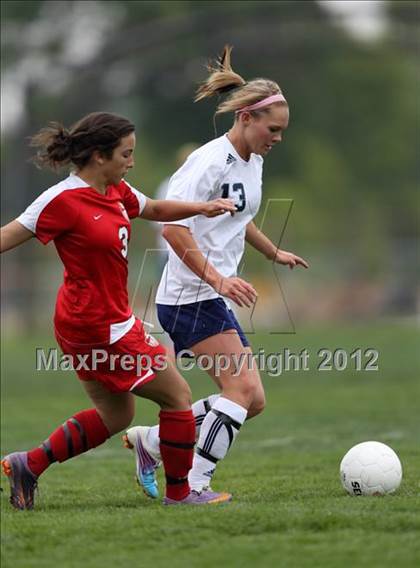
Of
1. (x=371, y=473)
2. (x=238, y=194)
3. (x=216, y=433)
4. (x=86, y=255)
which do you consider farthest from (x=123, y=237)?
(x=371, y=473)

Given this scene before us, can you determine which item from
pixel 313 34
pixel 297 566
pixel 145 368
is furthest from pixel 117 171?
pixel 313 34

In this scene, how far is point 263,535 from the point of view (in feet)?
16.7

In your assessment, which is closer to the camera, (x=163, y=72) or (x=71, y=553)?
(x=71, y=553)

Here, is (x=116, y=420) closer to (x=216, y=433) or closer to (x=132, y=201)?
(x=216, y=433)

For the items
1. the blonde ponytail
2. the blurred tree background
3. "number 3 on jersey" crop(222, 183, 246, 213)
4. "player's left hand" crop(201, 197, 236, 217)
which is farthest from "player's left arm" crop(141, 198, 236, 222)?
the blurred tree background

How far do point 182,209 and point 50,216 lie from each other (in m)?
0.78

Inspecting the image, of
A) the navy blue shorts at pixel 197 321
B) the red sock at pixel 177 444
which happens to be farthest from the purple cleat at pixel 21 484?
the navy blue shorts at pixel 197 321

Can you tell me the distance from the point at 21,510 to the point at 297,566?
1.86 metres

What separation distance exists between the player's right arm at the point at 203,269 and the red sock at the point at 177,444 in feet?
2.10

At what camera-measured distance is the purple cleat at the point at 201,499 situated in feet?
20.0

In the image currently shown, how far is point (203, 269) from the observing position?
622cm

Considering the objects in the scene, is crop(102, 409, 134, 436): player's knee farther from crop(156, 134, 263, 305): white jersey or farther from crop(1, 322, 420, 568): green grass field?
crop(156, 134, 263, 305): white jersey

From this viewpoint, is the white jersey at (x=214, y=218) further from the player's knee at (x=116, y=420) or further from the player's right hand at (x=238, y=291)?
the player's knee at (x=116, y=420)

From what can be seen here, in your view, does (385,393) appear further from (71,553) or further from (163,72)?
(163,72)
